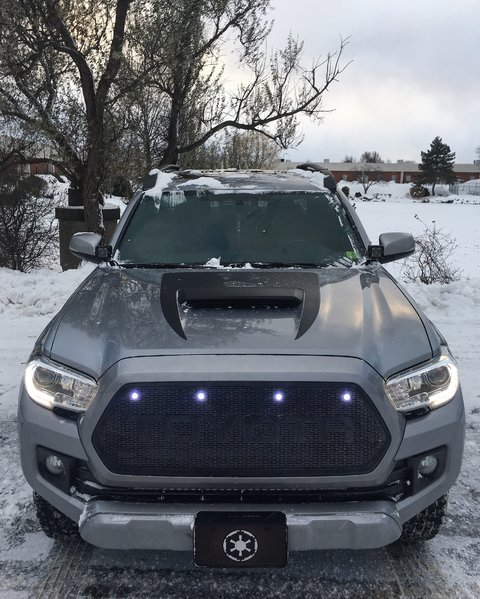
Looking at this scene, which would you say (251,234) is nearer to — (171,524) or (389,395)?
(389,395)

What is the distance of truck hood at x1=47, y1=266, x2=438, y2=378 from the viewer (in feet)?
7.32

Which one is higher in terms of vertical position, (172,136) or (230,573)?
(172,136)

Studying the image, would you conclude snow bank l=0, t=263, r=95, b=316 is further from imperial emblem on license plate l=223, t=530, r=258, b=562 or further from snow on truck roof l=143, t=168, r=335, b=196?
imperial emblem on license plate l=223, t=530, r=258, b=562

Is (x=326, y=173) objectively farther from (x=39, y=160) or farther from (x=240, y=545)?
(x=39, y=160)

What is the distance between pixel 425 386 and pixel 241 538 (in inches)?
37.5

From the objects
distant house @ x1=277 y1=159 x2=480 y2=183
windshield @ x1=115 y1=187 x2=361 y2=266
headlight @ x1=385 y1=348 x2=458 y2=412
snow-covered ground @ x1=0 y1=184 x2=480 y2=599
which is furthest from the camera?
distant house @ x1=277 y1=159 x2=480 y2=183

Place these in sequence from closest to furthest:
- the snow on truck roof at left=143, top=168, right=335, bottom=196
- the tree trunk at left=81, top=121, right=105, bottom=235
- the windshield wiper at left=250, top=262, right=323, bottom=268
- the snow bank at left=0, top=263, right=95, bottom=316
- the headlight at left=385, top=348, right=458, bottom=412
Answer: the headlight at left=385, top=348, right=458, bottom=412
the windshield wiper at left=250, top=262, right=323, bottom=268
the snow on truck roof at left=143, top=168, right=335, bottom=196
the snow bank at left=0, top=263, right=95, bottom=316
the tree trunk at left=81, top=121, right=105, bottom=235

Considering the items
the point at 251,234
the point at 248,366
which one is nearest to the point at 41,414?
the point at 248,366

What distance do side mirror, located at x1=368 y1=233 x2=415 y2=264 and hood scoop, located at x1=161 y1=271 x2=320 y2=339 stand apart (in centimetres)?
68

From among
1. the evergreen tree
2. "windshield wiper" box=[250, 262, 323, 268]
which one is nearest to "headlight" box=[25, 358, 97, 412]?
"windshield wiper" box=[250, 262, 323, 268]

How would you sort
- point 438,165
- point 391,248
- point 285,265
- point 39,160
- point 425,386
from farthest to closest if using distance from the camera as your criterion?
point 438,165 → point 39,160 → point 391,248 → point 285,265 → point 425,386

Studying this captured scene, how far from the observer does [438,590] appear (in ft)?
7.93

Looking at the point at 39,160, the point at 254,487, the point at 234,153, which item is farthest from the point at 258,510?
the point at 234,153

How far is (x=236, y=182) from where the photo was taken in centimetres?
413
